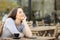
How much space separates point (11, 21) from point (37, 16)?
5.10 metres

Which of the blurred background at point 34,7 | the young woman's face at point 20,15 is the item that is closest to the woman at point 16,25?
the young woman's face at point 20,15

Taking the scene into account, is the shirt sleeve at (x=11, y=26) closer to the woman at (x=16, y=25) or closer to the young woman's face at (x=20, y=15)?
the woman at (x=16, y=25)

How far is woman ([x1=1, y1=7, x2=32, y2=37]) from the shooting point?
3.35 metres

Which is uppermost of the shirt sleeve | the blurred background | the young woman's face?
the young woman's face

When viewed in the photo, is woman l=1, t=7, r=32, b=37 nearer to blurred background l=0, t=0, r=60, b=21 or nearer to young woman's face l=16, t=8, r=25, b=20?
young woman's face l=16, t=8, r=25, b=20

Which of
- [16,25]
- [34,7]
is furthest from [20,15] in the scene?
[34,7]

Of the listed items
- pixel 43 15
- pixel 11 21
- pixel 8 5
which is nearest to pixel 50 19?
pixel 43 15

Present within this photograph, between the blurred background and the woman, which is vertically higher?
the woman

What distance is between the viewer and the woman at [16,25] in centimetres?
335

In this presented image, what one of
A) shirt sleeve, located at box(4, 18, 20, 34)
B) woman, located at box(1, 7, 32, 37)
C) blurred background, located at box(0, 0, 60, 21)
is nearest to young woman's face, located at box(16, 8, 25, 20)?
woman, located at box(1, 7, 32, 37)

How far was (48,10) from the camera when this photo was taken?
8.70m

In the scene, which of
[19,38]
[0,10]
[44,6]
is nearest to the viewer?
[19,38]

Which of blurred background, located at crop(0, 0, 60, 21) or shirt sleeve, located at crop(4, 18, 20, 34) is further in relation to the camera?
blurred background, located at crop(0, 0, 60, 21)

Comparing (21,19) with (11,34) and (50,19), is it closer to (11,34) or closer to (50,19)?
(11,34)
